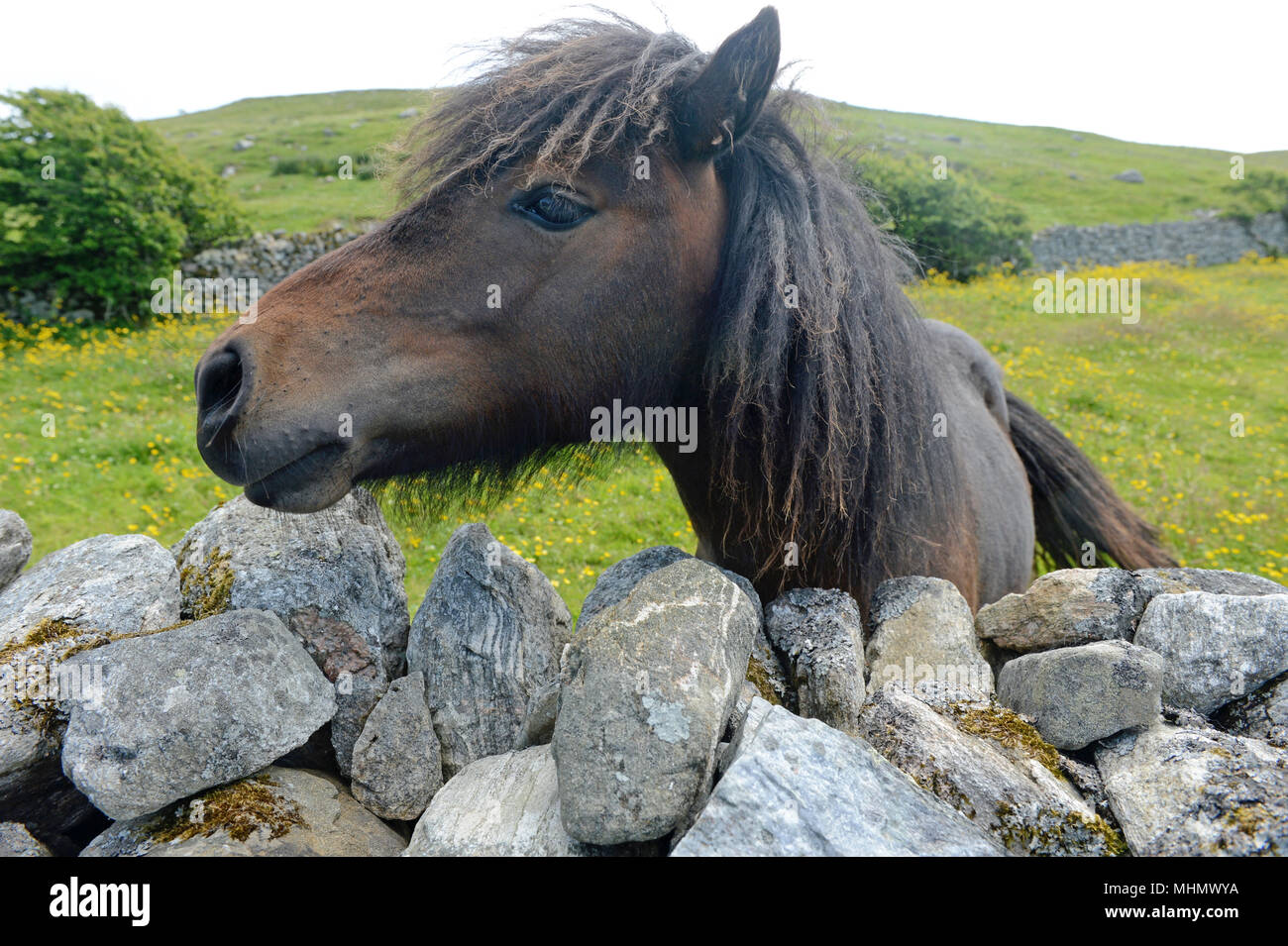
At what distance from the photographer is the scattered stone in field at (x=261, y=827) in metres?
1.88

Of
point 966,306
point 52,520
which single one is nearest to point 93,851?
point 52,520

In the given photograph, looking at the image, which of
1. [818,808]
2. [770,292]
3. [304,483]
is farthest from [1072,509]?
[304,483]

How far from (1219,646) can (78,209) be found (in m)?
18.8

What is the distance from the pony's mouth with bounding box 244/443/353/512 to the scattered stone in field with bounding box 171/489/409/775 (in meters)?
0.42

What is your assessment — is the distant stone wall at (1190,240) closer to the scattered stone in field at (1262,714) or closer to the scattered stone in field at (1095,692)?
the scattered stone in field at (1262,714)

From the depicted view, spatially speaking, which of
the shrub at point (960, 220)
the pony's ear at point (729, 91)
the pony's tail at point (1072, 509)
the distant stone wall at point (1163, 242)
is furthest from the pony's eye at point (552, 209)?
the distant stone wall at point (1163, 242)

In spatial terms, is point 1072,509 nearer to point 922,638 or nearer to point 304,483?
point 922,638

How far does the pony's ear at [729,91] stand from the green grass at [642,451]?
1141 mm

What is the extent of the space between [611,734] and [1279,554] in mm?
8938

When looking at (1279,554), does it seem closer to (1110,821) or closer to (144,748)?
(1110,821)

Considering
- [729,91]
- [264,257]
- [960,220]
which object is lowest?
[729,91]

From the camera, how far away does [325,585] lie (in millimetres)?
2479

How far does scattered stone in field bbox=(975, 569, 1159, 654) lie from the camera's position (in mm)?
2443
